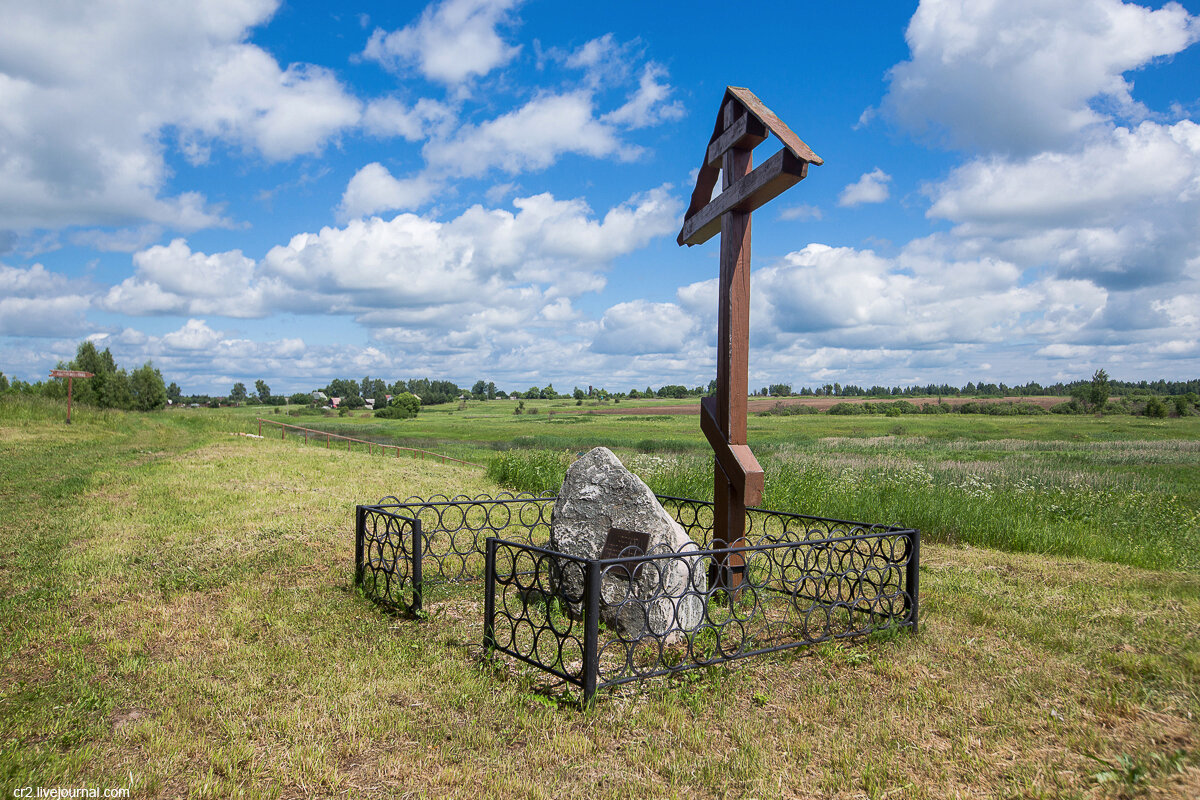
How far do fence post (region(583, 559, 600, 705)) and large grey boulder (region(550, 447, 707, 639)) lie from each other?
64cm

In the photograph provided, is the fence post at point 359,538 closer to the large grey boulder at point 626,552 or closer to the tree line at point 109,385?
the large grey boulder at point 626,552

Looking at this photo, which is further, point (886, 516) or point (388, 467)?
point (388, 467)

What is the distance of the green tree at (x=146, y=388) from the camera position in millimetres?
52688

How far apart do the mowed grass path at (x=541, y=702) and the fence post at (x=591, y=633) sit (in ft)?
0.43

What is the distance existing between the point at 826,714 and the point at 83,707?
14.4 ft

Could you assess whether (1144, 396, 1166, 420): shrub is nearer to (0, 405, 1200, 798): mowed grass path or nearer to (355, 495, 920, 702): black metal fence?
(0, 405, 1200, 798): mowed grass path

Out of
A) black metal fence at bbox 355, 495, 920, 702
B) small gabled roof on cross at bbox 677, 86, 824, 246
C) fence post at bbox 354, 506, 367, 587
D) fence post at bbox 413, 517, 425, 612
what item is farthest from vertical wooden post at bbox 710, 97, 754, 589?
fence post at bbox 354, 506, 367, 587

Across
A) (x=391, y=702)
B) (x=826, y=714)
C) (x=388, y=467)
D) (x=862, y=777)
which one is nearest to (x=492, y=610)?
(x=391, y=702)

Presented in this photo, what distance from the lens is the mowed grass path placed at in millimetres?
3080

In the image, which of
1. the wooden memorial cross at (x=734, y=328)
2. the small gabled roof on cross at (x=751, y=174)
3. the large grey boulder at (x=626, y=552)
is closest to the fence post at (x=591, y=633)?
the large grey boulder at (x=626, y=552)

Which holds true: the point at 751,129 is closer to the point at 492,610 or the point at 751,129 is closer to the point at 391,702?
the point at 492,610

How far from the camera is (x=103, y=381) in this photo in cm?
4900

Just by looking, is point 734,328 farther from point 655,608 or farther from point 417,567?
point 417,567

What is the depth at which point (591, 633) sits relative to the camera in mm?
3748
